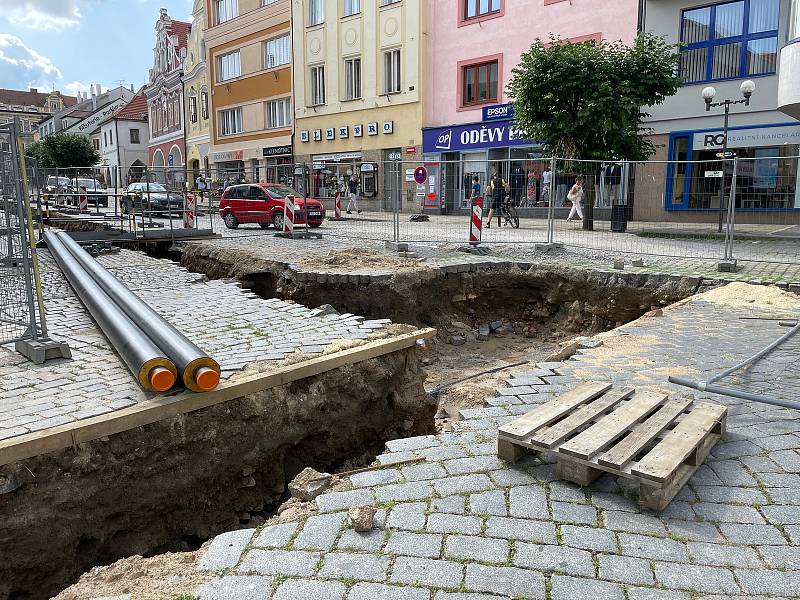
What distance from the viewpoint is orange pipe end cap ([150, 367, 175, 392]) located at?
179 inches

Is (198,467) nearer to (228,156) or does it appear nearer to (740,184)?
(740,184)

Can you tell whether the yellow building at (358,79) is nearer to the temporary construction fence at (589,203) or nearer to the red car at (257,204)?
the red car at (257,204)

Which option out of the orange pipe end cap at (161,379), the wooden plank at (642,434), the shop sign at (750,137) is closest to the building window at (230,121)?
the shop sign at (750,137)

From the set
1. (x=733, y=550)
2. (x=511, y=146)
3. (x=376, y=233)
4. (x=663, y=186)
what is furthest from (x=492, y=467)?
(x=511, y=146)

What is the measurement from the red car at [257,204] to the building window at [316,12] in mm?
16492

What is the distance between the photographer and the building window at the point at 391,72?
98.4ft

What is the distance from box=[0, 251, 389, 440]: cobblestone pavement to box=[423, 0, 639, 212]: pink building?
16.4 meters

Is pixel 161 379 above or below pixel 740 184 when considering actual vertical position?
below

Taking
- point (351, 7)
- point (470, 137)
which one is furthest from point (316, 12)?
point (470, 137)

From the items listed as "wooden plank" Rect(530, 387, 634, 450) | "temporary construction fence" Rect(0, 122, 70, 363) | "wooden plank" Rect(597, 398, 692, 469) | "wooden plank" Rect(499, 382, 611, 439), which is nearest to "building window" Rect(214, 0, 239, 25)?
"temporary construction fence" Rect(0, 122, 70, 363)

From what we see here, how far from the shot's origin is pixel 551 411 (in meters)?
3.95

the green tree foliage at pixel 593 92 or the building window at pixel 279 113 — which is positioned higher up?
the building window at pixel 279 113

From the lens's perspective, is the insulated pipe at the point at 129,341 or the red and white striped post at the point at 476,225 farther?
the red and white striped post at the point at 476,225

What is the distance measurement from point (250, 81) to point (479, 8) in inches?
658
